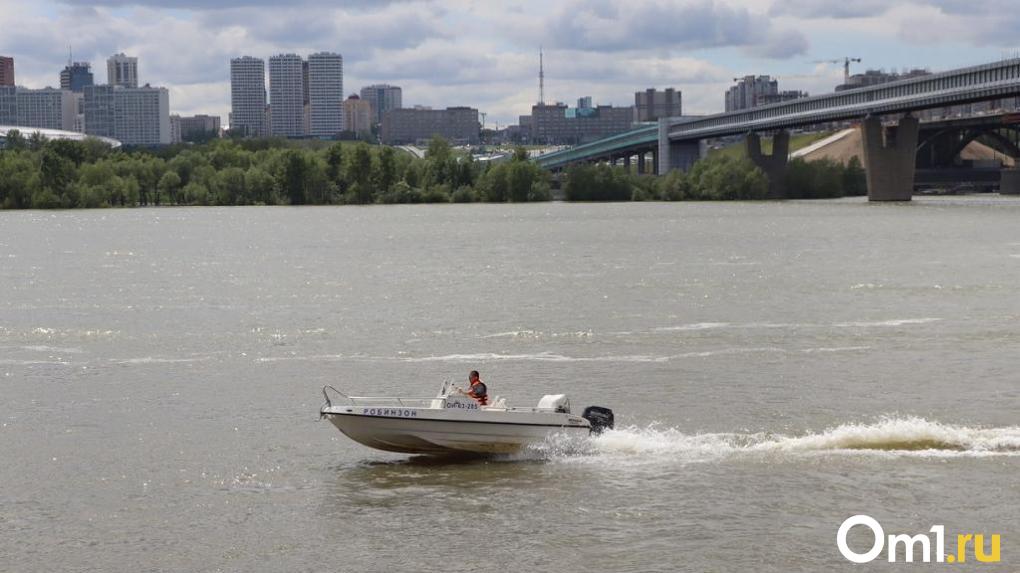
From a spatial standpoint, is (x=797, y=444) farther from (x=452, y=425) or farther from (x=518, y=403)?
(x=518, y=403)

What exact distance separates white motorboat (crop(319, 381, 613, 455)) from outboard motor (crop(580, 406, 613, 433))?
1.72 feet

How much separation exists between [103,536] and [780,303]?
4168 cm

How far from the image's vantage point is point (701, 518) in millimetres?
26953

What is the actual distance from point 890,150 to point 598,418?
152 metres

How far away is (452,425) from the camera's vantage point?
102 feet

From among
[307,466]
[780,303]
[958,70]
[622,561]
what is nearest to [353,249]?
[780,303]

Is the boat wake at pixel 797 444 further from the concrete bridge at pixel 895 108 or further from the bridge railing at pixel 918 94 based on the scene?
the concrete bridge at pixel 895 108

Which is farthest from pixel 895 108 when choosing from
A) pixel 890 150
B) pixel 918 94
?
pixel 890 150

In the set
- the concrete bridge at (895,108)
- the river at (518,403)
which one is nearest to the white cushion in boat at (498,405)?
the river at (518,403)

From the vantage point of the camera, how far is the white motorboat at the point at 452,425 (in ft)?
102

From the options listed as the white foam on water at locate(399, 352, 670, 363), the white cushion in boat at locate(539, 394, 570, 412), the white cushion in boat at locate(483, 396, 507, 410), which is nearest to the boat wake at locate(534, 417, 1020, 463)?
the white cushion in boat at locate(539, 394, 570, 412)

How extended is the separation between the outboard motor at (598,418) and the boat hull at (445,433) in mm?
689

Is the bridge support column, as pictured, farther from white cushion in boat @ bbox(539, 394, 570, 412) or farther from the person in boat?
the person in boat

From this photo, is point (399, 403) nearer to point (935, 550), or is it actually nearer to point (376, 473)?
point (376, 473)
